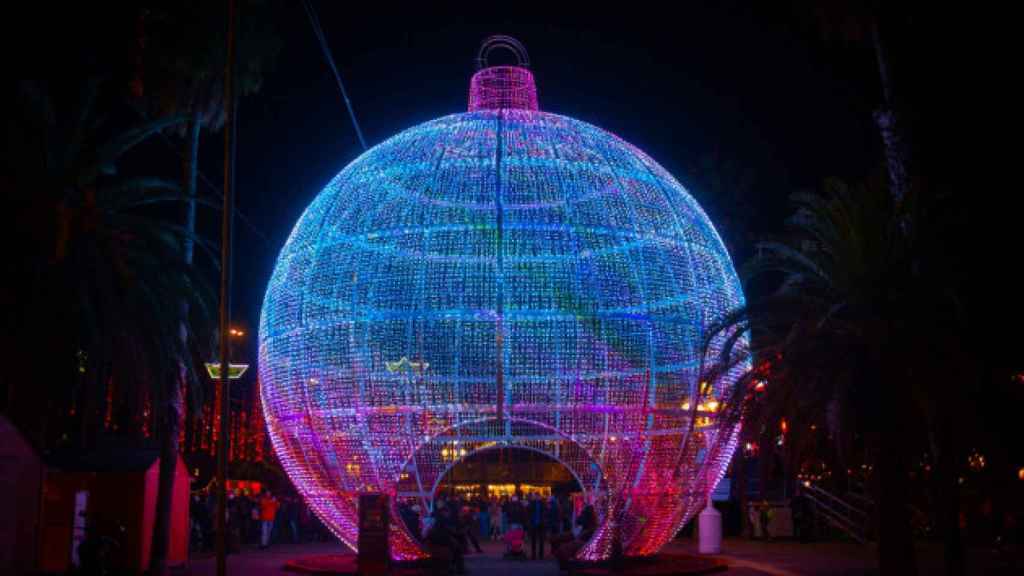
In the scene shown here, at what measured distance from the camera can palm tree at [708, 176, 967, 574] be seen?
14852 millimetres

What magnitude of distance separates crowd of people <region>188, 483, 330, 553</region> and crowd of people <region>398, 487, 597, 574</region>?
199 inches

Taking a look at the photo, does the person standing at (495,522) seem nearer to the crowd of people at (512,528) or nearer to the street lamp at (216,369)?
the crowd of people at (512,528)

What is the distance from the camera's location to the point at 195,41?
795 inches

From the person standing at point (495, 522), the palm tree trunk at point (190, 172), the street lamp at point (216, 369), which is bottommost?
the person standing at point (495, 522)

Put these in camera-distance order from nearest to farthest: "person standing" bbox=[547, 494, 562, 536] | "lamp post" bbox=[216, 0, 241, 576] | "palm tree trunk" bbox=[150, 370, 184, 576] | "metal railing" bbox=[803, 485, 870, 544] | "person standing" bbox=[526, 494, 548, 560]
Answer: "lamp post" bbox=[216, 0, 241, 576]
"palm tree trunk" bbox=[150, 370, 184, 576]
"person standing" bbox=[526, 494, 548, 560]
"person standing" bbox=[547, 494, 562, 536]
"metal railing" bbox=[803, 485, 870, 544]

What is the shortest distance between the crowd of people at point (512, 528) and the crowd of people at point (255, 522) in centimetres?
505

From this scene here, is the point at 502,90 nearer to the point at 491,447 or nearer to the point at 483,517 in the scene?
the point at 491,447

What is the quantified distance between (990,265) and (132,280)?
11678 millimetres

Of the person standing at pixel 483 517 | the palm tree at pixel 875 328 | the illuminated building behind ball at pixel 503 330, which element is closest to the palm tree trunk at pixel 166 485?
the illuminated building behind ball at pixel 503 330

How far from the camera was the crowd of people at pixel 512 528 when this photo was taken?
17562mm

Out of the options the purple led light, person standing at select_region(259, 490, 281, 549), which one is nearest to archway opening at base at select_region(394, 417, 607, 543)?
the purple led light

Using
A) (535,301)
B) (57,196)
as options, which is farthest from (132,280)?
(535,301)

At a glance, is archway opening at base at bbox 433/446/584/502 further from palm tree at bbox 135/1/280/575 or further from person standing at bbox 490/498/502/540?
palm tree at bbox 135/1/280/575

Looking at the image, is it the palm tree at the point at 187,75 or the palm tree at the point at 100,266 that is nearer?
the palm tree at the point at 100,266
